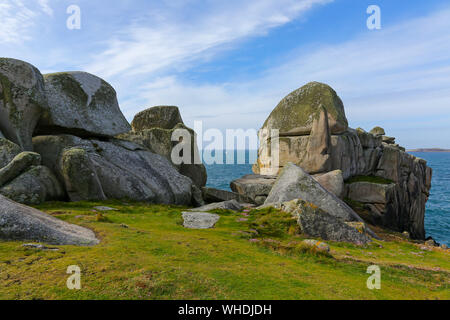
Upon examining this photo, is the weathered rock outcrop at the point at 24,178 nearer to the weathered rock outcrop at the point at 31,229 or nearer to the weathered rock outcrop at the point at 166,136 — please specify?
the weathered rock outcrop at the point at 31,229

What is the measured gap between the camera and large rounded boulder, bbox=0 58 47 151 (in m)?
24.9

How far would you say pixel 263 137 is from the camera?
4444 centimetres

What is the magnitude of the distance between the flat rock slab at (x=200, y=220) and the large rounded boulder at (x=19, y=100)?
16376 mm

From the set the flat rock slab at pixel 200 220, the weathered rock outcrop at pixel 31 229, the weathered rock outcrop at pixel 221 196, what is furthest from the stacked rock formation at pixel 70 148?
the weathered rock outcrop at pixel 31 229

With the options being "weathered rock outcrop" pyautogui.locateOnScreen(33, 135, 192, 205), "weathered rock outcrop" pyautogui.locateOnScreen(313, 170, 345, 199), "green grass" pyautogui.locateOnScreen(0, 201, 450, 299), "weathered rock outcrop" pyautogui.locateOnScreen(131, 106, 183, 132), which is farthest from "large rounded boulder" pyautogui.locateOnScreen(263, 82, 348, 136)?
"green grass" pyautogui.locateOnScreen(0, 201, 450, 299)

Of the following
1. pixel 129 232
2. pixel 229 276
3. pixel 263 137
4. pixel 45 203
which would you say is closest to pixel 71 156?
pixel 45 203

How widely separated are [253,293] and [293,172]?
60.5ft

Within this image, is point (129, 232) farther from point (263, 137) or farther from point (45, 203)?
point (263, 137)

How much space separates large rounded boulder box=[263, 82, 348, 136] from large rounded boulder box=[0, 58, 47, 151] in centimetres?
2925

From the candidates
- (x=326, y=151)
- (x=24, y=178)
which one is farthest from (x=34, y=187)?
(x=326, y=151)

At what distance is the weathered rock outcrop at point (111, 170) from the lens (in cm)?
2391

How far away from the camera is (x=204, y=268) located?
34.6 ft

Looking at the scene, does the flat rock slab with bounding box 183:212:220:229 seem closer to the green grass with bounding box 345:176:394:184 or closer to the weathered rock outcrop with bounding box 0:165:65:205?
the weathered rock outcrop with bounding box 0:165:65:205

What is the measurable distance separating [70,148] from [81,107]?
223 inches
